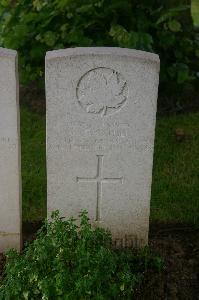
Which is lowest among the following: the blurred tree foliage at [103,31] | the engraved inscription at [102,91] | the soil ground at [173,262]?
the soil ground at [173,262]

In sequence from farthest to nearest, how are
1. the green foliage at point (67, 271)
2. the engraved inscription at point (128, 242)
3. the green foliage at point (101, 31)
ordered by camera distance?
the green foliage at point (101, 31) < the engraved inscription at point (128, 242) < the green foliage at point (67, 271)

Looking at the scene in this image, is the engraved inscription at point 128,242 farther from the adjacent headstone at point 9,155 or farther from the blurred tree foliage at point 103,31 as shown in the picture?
the blurred tree foliage at point 103,31

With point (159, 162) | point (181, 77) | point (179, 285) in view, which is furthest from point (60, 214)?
point (181, 77)

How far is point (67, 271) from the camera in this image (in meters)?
3.37

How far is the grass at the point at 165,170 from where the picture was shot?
4.84m

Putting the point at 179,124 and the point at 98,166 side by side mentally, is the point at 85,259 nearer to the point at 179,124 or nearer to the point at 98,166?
the point at 98,166

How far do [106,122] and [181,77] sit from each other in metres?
2.29

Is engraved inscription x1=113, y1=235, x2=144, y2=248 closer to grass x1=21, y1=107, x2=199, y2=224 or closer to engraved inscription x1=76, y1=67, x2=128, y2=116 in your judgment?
grass x1=21, y1=107, x2=199, y2=224

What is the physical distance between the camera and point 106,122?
375cm

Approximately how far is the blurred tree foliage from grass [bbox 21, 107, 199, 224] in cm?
47

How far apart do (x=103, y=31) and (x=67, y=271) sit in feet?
10.4

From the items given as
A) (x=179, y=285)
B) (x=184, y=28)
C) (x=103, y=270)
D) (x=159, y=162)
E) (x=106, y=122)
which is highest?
(x=184, y=28)

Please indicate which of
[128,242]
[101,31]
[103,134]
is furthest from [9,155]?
[101,31]

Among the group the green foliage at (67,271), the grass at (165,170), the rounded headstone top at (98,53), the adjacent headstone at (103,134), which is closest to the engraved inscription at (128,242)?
the adjacent headstone at (103,134)
